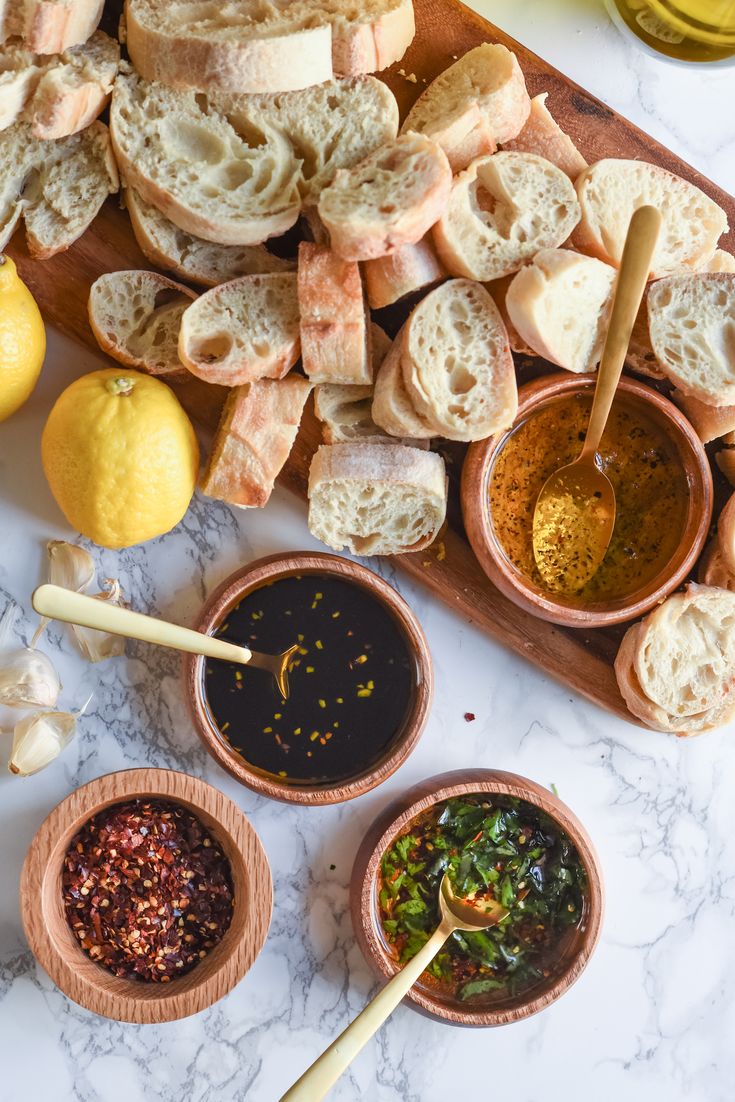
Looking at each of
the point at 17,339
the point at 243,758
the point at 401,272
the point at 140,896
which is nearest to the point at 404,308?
the point at 401,272

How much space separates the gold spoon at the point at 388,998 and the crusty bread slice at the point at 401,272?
1.04 m

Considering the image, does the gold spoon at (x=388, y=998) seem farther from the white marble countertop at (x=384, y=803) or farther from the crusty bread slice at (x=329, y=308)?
the crusty bread slice at (x=329, y=308)

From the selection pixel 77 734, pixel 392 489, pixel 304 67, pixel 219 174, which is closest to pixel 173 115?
pixel 219 174

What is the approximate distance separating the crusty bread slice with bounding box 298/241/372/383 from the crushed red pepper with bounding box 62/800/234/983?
844 mm

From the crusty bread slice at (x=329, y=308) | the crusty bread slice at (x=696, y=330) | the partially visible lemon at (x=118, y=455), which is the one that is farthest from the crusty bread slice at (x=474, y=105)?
the partially visible lemon at (x=118, y=455)

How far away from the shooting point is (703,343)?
5.61 feet

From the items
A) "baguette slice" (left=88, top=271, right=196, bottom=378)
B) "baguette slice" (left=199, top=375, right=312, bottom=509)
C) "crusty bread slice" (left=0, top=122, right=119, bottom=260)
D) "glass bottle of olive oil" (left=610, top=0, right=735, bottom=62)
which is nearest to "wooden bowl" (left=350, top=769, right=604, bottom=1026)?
"baguette slice" (left=199, top=375, right=312, bottom=509)

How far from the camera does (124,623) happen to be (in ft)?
Answer: 5.27

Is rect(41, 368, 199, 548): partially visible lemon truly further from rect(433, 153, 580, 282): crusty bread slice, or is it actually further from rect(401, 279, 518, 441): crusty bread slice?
rect(433, 153, 580, 282): crusty bread slice

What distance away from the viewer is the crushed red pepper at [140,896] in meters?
1.76

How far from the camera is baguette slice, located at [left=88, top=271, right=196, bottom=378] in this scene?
1.71 metres

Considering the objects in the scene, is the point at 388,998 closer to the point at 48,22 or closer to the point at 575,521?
the point at 575,521

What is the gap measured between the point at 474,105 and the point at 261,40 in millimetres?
345

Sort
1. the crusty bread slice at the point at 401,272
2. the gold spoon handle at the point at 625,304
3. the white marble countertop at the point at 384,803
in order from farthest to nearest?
the white marble countertop at the point at 384,803
the crusty bread slice at the point at 401,272
the gold spoon handle at the point at 625,304
